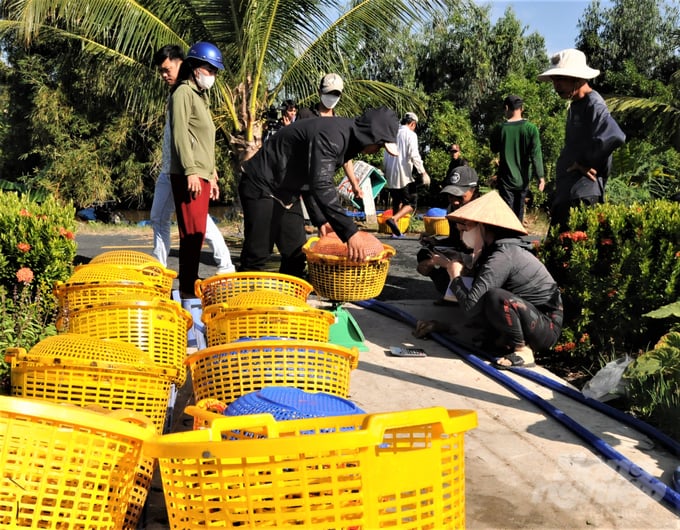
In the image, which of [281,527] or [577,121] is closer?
[281,527]

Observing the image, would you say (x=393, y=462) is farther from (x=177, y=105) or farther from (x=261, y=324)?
(x=177, y=105)

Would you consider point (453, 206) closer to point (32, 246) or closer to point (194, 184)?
point (194, 184)

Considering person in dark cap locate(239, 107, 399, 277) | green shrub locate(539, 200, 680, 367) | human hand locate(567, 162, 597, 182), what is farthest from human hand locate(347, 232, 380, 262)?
human hand locate(567, 162, 597, 182)

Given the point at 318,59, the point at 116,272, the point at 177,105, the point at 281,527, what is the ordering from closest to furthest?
the point at 281,527
the point at 116,272
the point at 177,105
the point at 318,59

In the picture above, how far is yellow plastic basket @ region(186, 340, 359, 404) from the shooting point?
3064mm

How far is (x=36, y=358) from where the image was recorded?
9.32 ft

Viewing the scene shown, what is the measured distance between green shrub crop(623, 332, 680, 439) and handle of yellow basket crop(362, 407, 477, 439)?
230cm

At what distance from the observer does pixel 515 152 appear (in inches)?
351

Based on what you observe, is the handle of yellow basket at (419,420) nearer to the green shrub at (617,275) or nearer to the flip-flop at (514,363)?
the flip-flop at (514,363)

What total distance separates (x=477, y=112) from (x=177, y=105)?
83.3 feet

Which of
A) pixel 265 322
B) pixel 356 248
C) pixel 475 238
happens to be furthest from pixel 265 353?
pixel 475 238

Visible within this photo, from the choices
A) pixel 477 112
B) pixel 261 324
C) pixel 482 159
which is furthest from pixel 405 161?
pixel 477 112

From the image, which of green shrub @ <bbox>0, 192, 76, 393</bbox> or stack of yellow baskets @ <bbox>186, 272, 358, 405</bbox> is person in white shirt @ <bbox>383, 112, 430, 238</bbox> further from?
stack of yellow baskets @ <bbox>186, 272, 358, 405</bbox>

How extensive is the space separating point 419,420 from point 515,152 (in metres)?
7.44
